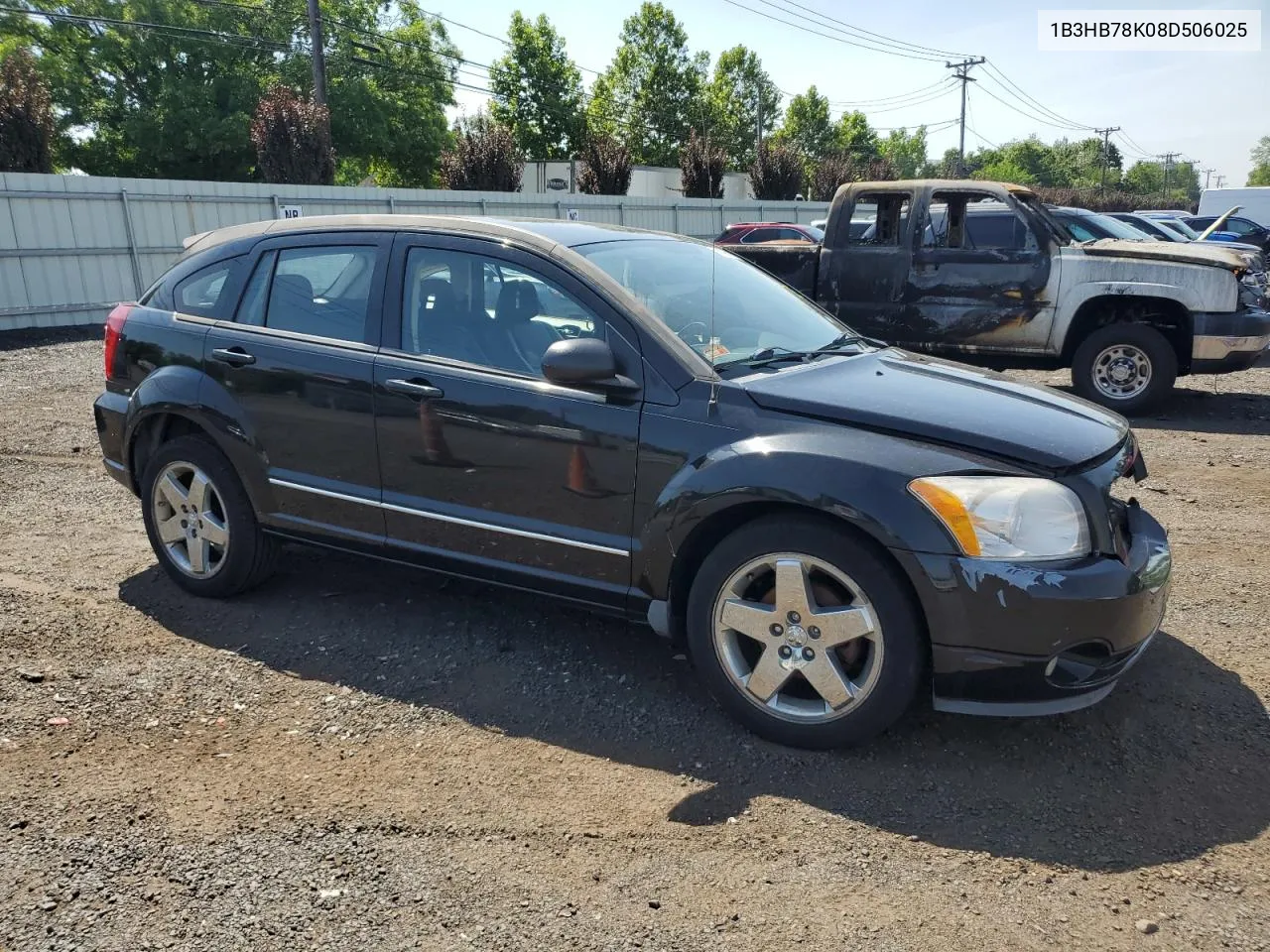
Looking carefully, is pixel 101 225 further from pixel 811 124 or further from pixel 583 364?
pixel 811 124

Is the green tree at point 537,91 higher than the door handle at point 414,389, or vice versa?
the green tree at point 537,91

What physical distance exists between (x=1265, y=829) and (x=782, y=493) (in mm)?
1648

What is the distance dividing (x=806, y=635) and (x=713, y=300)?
1310 millimetres

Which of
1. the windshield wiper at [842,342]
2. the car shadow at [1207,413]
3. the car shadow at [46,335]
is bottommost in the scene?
the car shadow at [1207,413]

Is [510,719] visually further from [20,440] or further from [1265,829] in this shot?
[20,440]

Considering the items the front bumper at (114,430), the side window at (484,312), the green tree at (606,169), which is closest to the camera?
the side window at (484,312)

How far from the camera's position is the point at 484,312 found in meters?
3.90

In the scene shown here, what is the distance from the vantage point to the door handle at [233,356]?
432 centimetres

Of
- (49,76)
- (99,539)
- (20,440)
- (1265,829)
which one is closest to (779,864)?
(1265,829)

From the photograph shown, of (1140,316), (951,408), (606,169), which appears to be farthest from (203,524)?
(606,169)

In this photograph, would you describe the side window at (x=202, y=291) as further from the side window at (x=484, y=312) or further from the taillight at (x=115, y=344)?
the side window at (x=484, y=312)

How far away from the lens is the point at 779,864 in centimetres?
272

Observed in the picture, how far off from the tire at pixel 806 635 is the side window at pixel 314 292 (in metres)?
1.88

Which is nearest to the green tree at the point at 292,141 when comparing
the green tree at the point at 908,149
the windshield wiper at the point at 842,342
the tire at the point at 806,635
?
Result: the windshield wiper at the point at 842,342
